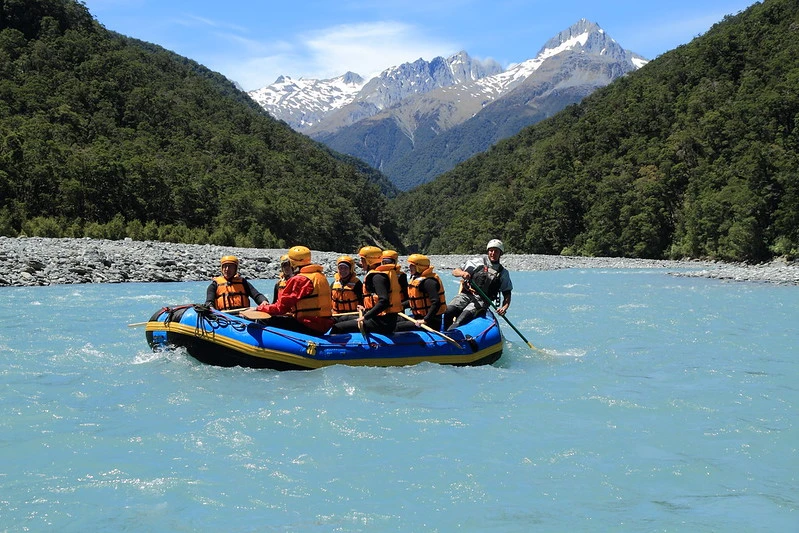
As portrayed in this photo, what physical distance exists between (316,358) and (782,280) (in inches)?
989

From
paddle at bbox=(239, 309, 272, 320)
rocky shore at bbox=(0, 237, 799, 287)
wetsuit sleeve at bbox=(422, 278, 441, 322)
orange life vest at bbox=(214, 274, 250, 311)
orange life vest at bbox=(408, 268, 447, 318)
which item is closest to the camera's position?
paddle at bbox=(239, 309, 272, 320)

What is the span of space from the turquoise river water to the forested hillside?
38.7 meters

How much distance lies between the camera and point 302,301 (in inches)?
410

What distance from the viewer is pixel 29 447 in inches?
273

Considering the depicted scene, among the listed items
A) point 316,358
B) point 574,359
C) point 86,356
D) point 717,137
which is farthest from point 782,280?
point 717,137

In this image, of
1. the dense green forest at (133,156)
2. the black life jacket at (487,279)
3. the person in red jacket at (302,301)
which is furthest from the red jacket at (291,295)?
the dense green forest at (133,156)

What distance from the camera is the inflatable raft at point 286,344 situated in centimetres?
1023

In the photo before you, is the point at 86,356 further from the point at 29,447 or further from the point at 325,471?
the point at 325,471

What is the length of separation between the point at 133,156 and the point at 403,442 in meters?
59.5

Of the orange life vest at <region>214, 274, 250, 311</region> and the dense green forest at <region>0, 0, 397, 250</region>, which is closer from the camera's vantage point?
the orange life vest at <region>214, 274, 250, 311</region>

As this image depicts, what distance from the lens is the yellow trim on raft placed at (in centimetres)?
1020

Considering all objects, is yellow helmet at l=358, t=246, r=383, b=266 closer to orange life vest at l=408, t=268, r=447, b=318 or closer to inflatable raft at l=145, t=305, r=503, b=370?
orange life vest at l=408, t=268, r=447, b=318

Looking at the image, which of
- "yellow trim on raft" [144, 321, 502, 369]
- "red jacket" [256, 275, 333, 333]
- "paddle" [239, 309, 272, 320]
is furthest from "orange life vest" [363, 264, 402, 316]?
"paddle" [239, 309, 272, 320]

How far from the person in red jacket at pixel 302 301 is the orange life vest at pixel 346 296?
75cm
